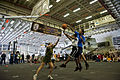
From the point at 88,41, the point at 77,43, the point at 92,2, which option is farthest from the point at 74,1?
the point at 77,43

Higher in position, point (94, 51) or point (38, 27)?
point (38, 27)

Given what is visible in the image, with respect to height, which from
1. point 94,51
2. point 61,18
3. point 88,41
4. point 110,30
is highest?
point 61,18

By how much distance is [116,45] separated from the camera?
57.8 ft

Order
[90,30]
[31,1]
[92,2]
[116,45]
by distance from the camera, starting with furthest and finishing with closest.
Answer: [90,30], [116,45], [92,2], [31,1]

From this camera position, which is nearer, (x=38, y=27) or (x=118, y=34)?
(x=38, y=27)

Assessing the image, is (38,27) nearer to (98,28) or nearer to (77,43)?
(77,43)

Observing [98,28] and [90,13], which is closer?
[90,13]

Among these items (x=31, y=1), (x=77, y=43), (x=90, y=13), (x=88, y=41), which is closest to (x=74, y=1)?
(x=90, y=13)

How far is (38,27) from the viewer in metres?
10.4

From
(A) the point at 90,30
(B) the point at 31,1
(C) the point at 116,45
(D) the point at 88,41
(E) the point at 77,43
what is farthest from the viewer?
(A) the point at 90,30

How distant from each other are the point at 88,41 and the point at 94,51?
2.60 m

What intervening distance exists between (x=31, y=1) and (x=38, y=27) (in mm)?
4283

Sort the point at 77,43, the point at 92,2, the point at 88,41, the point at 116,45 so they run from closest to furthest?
→ the point at 77,43 → the point at 92,2 → the point at 116,45 → the point at 88,41

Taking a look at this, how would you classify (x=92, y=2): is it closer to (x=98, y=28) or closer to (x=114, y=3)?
(x=114, y=3)
